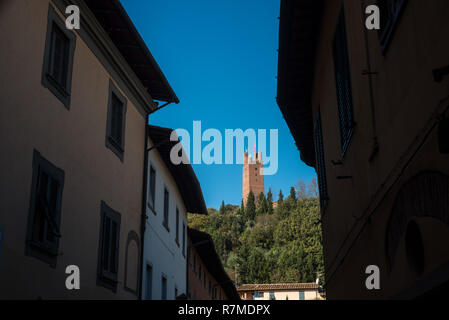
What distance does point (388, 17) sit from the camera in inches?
240

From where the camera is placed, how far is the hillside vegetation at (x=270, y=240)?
95.1m

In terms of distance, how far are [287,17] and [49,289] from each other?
6186 millimetres

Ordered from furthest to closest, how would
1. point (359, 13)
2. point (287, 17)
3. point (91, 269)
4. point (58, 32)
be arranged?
point (91, 269)
point (58, 32)
point (287, 17)
point (359, 13)

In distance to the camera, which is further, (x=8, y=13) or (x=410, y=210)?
(x=8, y=13)

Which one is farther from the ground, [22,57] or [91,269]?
[22,57]

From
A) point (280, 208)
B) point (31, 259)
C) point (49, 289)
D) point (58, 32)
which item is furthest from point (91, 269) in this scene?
point (280, 208)

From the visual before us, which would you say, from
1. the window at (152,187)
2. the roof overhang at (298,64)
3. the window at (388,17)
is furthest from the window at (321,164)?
the window at (152,187)

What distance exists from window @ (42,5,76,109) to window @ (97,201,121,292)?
300 cm

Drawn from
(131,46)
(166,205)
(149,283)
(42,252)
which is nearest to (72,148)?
(42,252)

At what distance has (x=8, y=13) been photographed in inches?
362

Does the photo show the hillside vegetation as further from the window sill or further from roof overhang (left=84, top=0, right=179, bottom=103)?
the window sill

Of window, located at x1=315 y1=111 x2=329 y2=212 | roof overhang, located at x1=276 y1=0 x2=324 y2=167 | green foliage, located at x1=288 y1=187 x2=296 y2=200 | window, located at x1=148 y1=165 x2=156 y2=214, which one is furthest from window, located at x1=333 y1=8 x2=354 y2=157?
green foliage, located at x1=288 y1=187 x2=296 y2=200

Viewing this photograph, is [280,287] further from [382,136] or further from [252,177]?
[252,177]

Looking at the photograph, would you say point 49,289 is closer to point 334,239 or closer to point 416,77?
point 334,239
